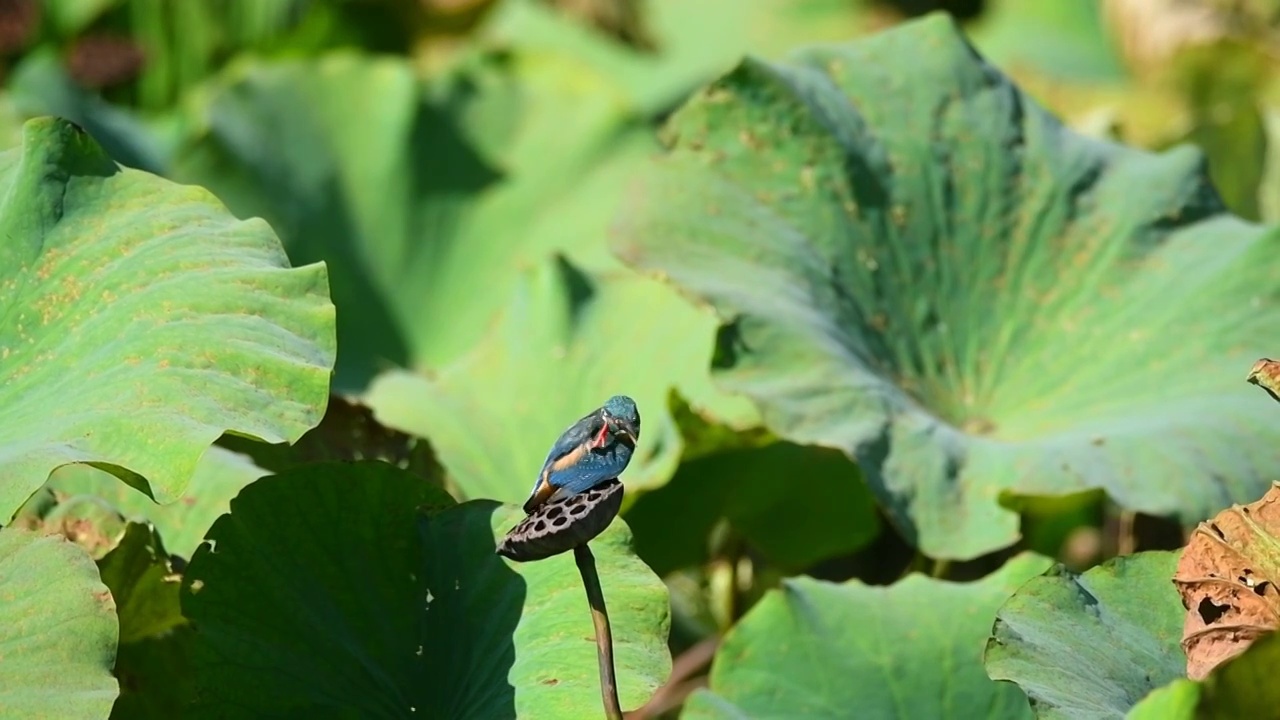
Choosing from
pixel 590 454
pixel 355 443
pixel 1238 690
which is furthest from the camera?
pixel 355 443

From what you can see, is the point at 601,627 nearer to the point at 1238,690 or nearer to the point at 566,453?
the point at 566,453

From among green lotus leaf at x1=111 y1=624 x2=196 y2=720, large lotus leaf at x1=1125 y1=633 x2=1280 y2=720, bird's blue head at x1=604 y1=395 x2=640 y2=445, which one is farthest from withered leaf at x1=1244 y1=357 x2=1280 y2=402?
green lotus leaf at x1=111 y1=624 x2=196 y2=720

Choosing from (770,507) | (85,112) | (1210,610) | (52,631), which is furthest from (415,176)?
(1210,610)

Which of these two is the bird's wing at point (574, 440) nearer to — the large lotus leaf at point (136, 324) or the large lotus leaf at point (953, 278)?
the large lotus leaf at point (136, 324)

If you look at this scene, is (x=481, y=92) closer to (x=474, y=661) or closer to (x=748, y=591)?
(x=748, y=591)

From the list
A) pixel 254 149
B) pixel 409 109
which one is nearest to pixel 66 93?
pixel 254 149

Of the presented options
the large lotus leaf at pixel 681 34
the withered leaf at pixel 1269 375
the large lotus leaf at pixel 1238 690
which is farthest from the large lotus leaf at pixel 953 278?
the large lotus leaf at pixel 681 34

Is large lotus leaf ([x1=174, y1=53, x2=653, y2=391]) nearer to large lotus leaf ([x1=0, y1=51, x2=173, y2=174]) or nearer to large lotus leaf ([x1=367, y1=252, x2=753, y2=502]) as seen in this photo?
large lotus leaf ([x1=0, y1=51, x2=173, y2=174])
